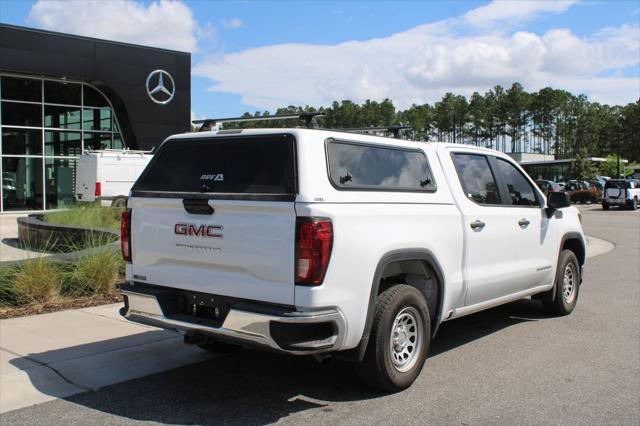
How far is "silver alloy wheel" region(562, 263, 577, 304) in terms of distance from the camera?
24.4ft

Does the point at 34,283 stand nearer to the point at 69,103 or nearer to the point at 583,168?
the point at 69,103

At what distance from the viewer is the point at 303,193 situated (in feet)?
13.3

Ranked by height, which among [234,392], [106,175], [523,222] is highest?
[106,175]

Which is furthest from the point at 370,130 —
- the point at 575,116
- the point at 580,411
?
the point at 575,116

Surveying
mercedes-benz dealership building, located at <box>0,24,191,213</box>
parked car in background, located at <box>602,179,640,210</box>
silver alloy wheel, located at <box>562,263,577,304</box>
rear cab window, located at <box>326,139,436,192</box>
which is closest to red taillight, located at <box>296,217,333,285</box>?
rear cab window, located at <box>326,139,436,192</box>

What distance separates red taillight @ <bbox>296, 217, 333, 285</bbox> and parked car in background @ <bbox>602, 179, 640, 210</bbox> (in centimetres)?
3683

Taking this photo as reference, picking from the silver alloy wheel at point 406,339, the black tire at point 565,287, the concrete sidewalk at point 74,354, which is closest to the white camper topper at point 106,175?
the concrete sidewalk at point 74,354

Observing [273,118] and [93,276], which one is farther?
[93,276]

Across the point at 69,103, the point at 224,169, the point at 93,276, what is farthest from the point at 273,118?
the point at 69,103

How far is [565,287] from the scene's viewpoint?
295 inches

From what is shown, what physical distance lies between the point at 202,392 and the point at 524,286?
3607 mm

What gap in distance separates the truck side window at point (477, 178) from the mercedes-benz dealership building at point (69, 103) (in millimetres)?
21782

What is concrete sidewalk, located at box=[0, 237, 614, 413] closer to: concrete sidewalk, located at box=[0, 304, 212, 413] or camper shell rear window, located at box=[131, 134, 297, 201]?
concrete sidewalk, located at box=[0, 304, 212, 413]

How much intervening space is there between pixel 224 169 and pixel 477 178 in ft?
8.65
